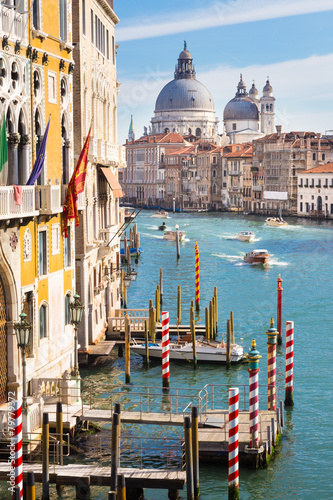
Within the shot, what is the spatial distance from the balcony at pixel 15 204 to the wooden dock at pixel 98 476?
8.82 ft

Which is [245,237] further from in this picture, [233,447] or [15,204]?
[233,447]

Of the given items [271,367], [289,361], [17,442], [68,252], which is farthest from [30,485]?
[289,361]

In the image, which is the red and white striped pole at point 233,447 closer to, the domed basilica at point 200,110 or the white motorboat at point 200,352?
the white motorboat at point 200,352

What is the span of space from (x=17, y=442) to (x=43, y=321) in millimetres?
3343

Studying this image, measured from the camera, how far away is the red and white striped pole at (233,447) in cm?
1048

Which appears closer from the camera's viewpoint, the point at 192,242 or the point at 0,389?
the point at 0,389

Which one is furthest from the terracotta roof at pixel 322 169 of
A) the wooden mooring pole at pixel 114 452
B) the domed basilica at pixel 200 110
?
the wooden mooring pole at pixel 114 452

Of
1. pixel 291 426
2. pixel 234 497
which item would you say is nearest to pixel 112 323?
pixel 291 426

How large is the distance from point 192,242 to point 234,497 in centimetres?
4076

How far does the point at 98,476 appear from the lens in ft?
33.3

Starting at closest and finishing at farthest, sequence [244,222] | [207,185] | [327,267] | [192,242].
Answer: [327,267] < [192,242] < [244,222] < [207,185]

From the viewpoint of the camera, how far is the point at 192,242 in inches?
2019

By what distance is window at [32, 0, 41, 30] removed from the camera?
39.5ft

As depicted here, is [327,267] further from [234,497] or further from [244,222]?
[244,222]
